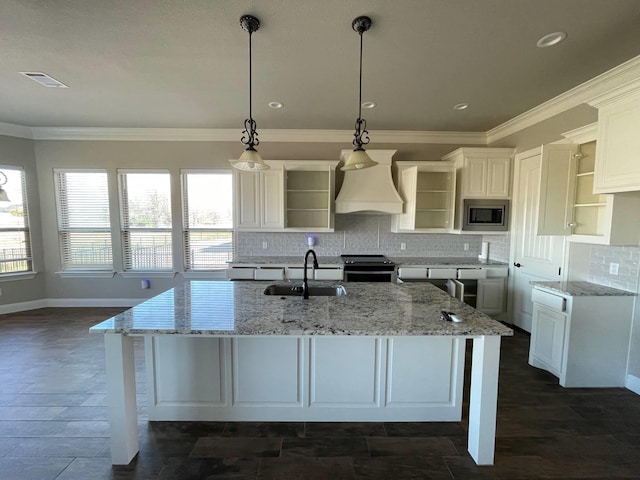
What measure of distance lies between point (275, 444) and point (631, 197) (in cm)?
348

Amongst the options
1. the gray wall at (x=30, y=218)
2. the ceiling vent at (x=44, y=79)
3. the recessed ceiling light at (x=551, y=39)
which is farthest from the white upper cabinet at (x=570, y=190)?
the gray wall at (x=30, y=218)

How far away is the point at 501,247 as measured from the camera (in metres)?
4.20

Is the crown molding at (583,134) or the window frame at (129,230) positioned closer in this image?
the crown molding at (583,134)

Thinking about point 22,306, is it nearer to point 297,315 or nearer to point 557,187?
point 297,315

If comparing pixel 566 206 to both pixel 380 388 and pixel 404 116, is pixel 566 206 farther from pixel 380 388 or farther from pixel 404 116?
pixel 380 388

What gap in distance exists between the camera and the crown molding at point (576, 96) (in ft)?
7.86

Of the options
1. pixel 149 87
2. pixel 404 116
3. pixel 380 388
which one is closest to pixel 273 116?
pixel 149 87

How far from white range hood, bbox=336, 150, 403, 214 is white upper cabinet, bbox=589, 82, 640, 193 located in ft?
7.05

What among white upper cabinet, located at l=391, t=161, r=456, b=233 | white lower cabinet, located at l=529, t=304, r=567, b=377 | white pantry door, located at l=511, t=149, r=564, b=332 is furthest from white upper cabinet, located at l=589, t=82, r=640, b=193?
white upper cabinet, located at l=391, t=161, r=456, b=233

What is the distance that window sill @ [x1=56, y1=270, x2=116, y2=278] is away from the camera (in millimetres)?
4656

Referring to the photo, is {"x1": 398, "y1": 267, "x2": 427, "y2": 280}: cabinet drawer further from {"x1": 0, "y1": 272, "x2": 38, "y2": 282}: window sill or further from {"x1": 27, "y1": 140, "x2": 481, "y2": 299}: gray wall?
{"x1": 0, "y1": 272, "x2": 38, "y2": 282}: window sill

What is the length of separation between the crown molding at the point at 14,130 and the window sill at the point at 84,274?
222 centimetres

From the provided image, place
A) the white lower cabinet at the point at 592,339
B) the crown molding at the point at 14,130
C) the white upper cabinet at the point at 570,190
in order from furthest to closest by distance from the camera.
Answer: the crown molding at the point at 14,130
the white upper cabinet at the point at 570,190
the white lower cabinet at the point at 592,339

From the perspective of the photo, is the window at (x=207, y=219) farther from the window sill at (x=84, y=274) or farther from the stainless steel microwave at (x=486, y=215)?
the stainless steel microwave at (x=486, y=215)
